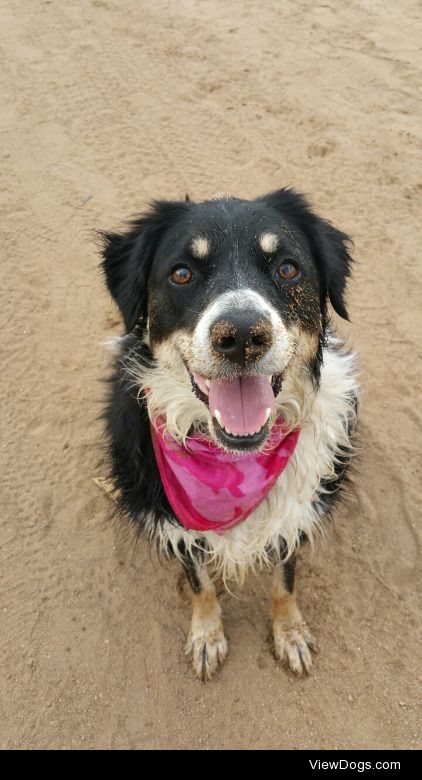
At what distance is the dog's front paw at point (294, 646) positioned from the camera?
3035mm

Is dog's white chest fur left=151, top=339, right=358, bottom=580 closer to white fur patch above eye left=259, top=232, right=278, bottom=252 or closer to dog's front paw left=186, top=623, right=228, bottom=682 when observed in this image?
dog's front paw left=186, top=623, right=228, bottom=682

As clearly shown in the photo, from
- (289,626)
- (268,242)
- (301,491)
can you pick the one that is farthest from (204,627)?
(268,242)

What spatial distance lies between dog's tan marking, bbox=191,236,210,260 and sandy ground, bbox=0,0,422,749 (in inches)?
77.6

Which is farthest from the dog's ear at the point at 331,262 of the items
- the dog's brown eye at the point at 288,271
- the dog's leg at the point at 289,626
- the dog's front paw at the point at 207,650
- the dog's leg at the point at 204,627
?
the dog's front paw at the point at 207,650

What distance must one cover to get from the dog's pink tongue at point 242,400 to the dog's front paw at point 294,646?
57.4 inches

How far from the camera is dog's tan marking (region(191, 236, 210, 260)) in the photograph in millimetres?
2398

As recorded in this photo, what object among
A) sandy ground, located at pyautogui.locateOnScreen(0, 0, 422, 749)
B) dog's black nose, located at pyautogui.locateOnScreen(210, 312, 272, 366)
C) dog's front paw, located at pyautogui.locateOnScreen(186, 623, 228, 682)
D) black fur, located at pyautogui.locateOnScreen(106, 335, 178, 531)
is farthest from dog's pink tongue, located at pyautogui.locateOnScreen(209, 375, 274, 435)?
sandy ground, located at pyautogui.locateOnScreen(0, 0, 422, 749)

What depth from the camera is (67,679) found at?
3.06 metres

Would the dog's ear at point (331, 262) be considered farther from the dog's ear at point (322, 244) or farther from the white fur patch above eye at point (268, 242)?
the white fur patch above eye at point (268, 242)

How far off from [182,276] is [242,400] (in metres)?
0.62

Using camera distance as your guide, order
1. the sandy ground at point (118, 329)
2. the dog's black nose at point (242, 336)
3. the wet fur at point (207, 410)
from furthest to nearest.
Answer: the sandy ground at point (118, 329), the wet fur at point (207, 410), the dog's black nose at point (242, 336)

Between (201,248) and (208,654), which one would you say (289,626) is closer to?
(208,654)

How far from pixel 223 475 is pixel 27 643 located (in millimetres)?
1638

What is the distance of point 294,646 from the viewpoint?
10.0 feet
